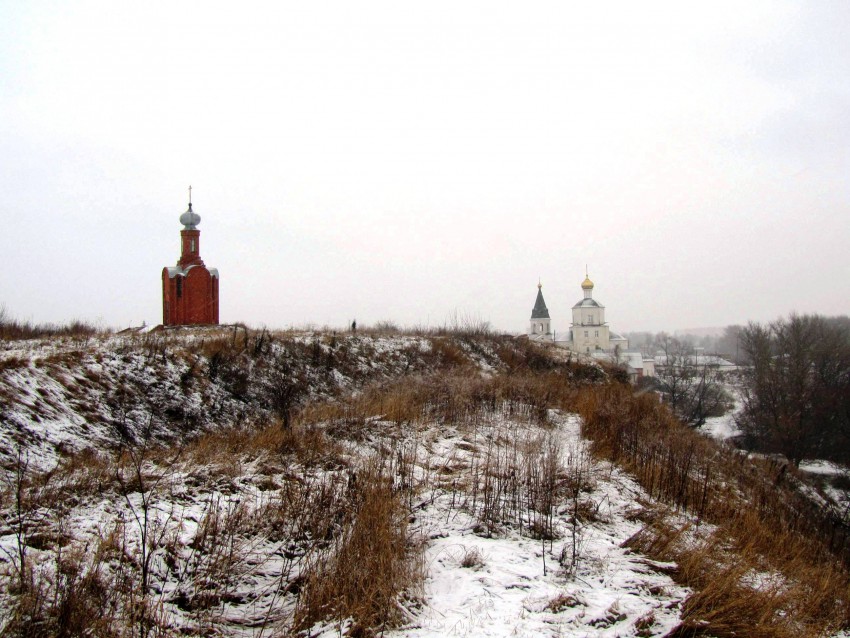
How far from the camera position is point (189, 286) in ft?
76.5

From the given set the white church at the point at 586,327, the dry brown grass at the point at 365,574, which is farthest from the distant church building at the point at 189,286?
the white church at the point at 586,327

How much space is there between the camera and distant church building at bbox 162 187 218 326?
914 inches

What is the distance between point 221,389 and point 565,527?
819 cm

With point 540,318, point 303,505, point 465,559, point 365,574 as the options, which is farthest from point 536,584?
point 540,318

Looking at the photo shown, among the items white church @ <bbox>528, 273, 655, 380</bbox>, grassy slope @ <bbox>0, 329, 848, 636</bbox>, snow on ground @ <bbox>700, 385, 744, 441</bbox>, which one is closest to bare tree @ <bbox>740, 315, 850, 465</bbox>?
snow on ground @ <bbox>700, 385, 744, 441</bbox>

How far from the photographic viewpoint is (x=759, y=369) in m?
34.6

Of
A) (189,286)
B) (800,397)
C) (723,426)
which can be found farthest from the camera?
(723,426)

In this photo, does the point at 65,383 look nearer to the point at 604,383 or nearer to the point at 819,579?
the point at 819,579

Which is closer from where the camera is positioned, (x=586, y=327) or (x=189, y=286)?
(x=189, y=286)

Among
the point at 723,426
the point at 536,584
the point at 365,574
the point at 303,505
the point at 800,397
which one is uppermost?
the point at 303,505

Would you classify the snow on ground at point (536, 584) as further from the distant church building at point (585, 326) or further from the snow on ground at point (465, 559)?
the distant church building at point (585, 326)

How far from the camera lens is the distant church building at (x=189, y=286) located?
23.2 metres

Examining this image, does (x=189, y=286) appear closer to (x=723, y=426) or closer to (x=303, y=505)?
(x=303, y=505)

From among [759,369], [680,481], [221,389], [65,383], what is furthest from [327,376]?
[759,369]
